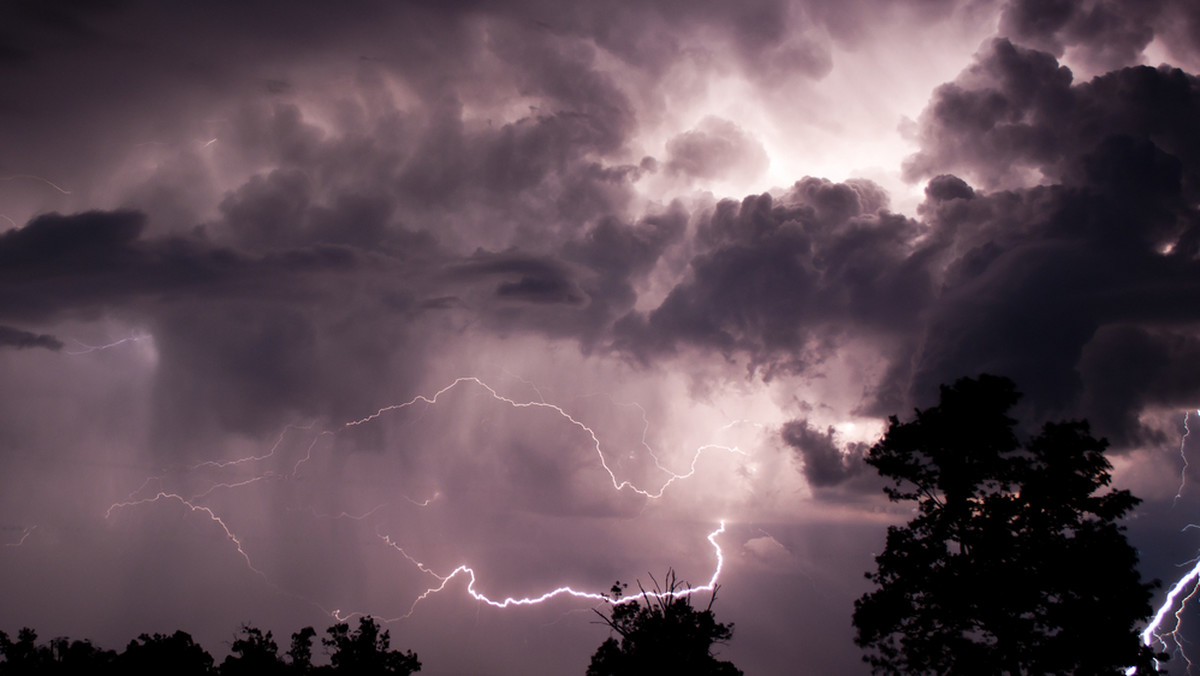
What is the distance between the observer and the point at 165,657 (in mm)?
42094

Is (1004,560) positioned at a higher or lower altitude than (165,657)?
higher

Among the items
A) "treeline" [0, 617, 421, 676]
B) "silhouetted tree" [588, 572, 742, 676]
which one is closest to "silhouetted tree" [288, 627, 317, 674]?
"treeline" [0, 617, 421, 676]

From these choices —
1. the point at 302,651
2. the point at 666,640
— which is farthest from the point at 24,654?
the point at 666,640

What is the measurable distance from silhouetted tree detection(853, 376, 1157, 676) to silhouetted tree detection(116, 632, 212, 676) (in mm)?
41229

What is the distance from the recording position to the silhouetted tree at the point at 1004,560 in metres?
19.3

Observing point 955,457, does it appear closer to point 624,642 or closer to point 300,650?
point 624,642

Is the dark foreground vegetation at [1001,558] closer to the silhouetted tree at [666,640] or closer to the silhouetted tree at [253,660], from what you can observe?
the silhouetted tree at [666,640]

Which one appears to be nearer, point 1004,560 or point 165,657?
point 1004,560

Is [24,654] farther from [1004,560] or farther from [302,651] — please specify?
[1004,560]

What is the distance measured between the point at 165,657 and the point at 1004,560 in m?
46.6

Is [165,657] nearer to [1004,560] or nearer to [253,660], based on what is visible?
[253,660]

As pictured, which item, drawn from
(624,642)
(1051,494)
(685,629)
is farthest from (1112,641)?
(624,642)

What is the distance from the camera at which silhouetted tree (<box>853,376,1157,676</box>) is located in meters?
19.3

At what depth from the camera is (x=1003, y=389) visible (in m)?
22.1
